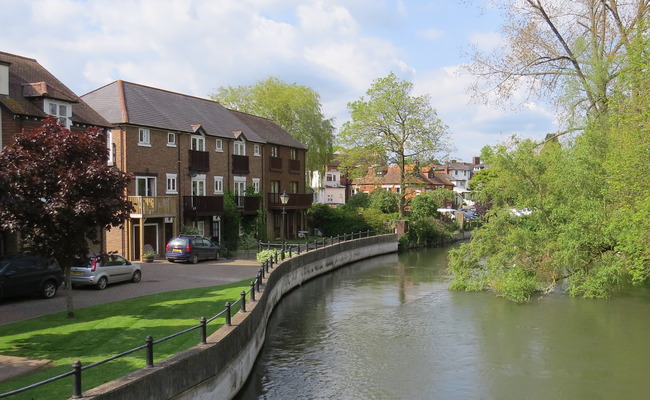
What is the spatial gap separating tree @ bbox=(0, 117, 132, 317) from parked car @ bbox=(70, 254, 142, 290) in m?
5.33

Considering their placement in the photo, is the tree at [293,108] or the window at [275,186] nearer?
the window at [275,186]

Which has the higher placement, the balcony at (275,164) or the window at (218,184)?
the balcony at (275,164)

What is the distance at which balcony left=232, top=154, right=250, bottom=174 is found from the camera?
40.1m

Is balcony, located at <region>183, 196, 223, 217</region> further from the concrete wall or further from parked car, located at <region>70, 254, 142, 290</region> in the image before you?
the concrete wall

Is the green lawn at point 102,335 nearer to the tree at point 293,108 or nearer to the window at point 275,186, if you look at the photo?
the window at point 275,186

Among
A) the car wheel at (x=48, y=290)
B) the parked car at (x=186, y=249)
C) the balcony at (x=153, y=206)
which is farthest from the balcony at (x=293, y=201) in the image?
the car wheel at (x=48, y=290)

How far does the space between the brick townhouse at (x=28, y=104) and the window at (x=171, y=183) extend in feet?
25.9

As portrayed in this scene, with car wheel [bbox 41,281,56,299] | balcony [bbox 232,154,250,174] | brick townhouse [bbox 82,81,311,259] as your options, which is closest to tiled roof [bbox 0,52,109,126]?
brick townhouse [bbox 82,81,311,259]

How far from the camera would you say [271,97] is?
190 feet

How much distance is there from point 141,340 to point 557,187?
19288 millimetres

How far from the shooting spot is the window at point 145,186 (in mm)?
31422

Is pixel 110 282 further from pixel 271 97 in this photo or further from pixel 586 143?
pixel 271 97

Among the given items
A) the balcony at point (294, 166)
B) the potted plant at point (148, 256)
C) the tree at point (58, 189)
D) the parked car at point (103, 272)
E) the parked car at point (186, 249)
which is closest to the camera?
the tree at point (58, 189)

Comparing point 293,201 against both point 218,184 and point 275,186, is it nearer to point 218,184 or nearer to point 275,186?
point 275,186
